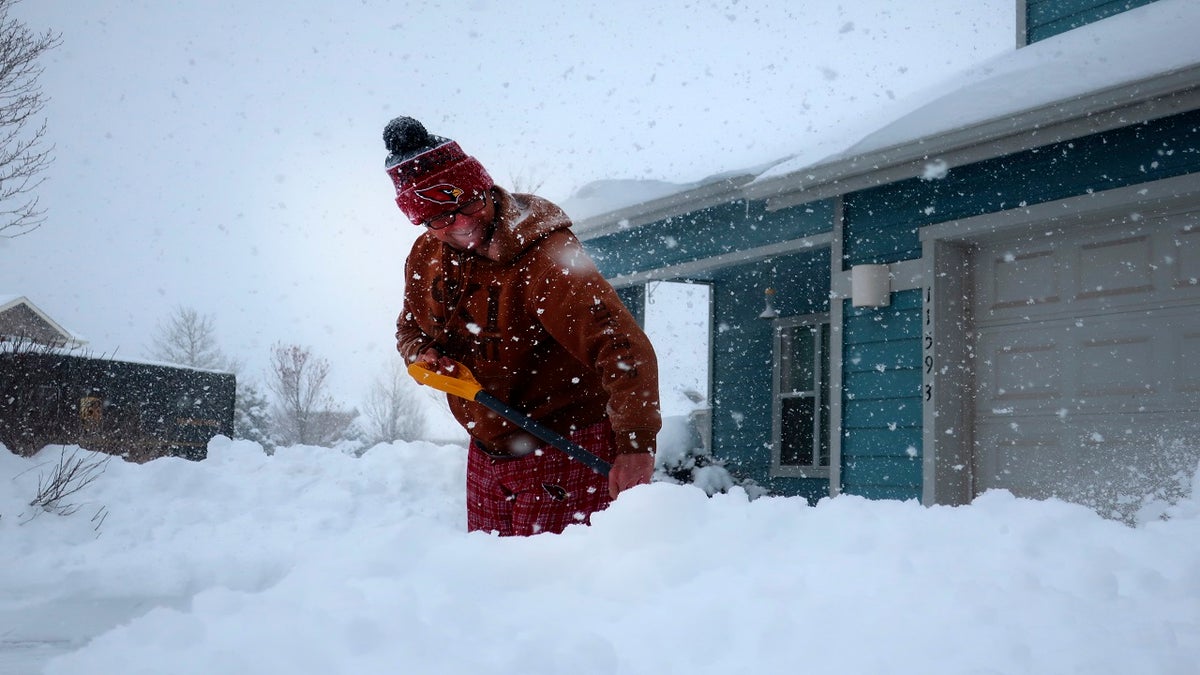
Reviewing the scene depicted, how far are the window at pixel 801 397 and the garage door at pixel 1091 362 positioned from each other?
2862 millimetres

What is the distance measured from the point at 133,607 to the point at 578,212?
7065 millimetres

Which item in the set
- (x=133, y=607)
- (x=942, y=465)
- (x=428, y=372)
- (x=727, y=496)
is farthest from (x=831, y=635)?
(x=942, y=465)

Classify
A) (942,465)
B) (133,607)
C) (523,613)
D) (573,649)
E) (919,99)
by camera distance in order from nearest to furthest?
1. (573,649)
2. (523,613)
3. (133,607)
4. (942,465)
5. (919,99)

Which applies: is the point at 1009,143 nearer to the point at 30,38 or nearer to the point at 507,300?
the point at 507,300

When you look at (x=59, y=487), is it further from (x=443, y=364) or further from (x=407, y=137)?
(x=407, y=137)

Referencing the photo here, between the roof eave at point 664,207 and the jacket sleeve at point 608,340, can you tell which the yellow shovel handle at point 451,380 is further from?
the roof eave at point 664,207

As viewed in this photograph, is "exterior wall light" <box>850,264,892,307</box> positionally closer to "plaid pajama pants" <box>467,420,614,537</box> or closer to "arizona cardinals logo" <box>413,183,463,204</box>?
"plaid pajama pants" <box>467,420,614,537</box>

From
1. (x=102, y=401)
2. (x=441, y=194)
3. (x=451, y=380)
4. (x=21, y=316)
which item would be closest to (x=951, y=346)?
(x=451, y=380)

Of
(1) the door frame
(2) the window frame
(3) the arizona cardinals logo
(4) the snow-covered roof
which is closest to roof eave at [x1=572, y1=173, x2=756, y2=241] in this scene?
(4) the snow-covered roof

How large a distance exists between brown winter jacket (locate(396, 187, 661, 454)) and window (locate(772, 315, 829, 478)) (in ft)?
20.0

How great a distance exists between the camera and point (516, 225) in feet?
10.3

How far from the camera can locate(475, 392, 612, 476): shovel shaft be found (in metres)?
3.08

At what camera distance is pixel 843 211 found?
273 inches

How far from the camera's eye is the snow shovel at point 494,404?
3090 millimetres
